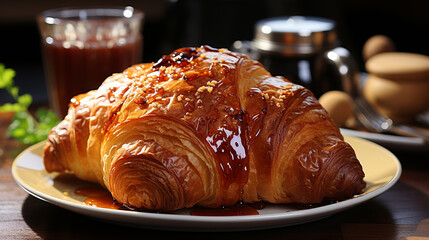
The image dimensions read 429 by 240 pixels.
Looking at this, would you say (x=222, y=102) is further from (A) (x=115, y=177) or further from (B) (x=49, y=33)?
(B) (x=49, y=33)

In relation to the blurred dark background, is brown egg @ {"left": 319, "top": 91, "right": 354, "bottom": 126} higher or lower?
higher

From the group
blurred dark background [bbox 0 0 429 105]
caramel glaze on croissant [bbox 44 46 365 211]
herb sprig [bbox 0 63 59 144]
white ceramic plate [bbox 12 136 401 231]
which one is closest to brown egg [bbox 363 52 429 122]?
white ceramic plate [bbox 12 136 401 231]

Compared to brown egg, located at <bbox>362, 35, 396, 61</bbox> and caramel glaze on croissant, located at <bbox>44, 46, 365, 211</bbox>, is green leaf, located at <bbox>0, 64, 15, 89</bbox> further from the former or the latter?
brown egg, located at <bbox>362, 35, 396, 61</bbox>

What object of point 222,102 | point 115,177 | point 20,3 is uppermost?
point 222,102

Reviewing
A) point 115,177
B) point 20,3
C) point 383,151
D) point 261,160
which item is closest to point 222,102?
point 261,160

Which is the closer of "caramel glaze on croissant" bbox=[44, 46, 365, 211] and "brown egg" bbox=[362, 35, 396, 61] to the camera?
"caramel glaze on croissant" bbox=[44, 46, 365, 211]

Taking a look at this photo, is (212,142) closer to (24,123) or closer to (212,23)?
(24,123)
